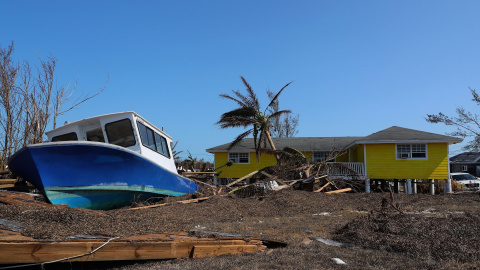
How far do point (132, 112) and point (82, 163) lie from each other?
2.22 m

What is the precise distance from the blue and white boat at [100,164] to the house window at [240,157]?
1378 cm

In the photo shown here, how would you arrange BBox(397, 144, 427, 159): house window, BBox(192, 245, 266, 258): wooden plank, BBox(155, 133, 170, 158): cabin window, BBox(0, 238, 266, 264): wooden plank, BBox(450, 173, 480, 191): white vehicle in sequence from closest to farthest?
BBox(0, 238, 266, 264): wooden plank < BBox(192, 245, 266, 258): wooden plank < BBox(155, 133, 170, 158): cabin window < BBox(397, 144, 427, 159): house window < BBox(450, 173, 480, 191): white vehicle

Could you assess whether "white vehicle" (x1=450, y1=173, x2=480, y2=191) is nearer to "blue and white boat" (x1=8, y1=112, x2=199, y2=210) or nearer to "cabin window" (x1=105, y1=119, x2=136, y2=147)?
"blue and white boat" (x1=8, y1=112, x2=199, y2=210)

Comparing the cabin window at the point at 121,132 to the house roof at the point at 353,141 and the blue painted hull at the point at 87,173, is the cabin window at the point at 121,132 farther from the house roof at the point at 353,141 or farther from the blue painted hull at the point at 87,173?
the house roof at the point at 353,141

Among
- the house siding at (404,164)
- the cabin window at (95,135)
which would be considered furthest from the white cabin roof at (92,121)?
the house siding at (404,164)

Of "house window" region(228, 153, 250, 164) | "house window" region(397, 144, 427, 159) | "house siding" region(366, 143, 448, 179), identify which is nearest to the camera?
"house siding" region(366, 143, 448, 179)

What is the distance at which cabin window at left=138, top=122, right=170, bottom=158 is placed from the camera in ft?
39.9

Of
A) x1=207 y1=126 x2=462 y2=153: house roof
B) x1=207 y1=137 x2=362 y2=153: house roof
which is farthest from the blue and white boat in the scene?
x1=207 y1=137 x2=362 y2=153: house roof

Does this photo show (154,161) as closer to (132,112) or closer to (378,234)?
(132,112)

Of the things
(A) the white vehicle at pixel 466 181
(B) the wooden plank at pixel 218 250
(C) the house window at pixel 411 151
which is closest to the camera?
(B) the wooden plank at pixel 218 250

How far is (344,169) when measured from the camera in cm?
2244

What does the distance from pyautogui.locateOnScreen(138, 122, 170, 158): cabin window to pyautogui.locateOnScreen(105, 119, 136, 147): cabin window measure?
34 centimetres

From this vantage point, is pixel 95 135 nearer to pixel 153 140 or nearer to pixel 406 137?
pixel 153 140

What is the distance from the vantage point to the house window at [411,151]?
22.4 metres
